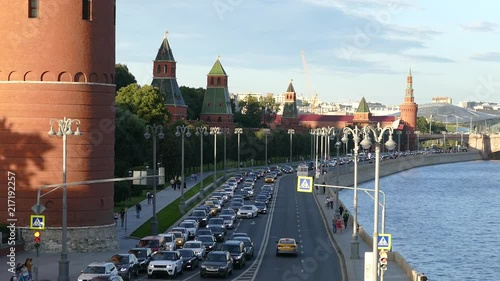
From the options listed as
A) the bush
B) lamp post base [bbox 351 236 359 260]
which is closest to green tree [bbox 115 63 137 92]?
the bush

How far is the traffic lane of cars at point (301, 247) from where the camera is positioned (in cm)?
4969

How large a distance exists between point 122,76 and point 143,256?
425ft

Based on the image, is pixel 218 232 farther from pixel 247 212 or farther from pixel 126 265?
pixel 126 265

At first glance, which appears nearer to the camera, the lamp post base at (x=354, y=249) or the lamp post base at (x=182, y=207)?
the lamp post base at (x=354, y=249)

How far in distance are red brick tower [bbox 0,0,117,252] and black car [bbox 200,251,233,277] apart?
42.9ft

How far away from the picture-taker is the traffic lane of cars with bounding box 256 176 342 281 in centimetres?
4969

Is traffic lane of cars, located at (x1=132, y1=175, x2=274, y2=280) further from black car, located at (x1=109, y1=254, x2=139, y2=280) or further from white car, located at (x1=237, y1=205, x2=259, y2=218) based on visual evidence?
black car, located at (x1=109, y1=254, x2=139, y2=280)

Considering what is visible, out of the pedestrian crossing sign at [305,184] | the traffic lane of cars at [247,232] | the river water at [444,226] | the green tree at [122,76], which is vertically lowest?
the river water at [444,226]

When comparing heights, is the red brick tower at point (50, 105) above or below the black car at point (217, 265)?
above

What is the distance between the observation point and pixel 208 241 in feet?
192

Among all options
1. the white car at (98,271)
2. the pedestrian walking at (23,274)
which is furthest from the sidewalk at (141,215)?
the pedestrian walking at (23,274)

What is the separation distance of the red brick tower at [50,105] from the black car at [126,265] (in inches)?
483

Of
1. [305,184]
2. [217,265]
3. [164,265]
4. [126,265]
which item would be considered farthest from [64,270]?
[305,184]

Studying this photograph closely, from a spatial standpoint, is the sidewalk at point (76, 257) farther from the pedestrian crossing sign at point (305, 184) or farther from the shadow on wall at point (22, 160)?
the pedestrian crossing sign at point (305, 184)
